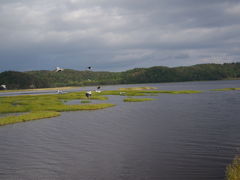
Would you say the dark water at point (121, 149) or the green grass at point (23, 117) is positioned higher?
the green grass at point (23, 117)

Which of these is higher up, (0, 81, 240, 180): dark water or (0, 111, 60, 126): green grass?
(0, 111, 60, 126): green grass

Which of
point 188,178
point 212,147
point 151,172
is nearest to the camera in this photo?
point 188,178

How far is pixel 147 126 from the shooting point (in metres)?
39.6

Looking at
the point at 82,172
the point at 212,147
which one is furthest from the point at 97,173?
the point at 212,147

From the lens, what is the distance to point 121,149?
2777 cm

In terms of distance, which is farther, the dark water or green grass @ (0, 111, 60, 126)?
green grass @ (0, 111, 60, 126)

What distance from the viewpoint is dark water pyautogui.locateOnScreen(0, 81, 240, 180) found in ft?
69.9

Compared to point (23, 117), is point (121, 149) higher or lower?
lower

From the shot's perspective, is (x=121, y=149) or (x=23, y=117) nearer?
(x=121, y=149)

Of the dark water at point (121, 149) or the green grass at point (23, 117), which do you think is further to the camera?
the green grass at point (23, 117)

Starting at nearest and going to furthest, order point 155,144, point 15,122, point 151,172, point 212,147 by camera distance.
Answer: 1. point 151,172
2. point 212,147
3. point 155,144
4. point 15,122

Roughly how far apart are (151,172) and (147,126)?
1861 cm

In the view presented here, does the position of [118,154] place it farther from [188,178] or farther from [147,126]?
[147,126]

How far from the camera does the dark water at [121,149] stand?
21.3 m
